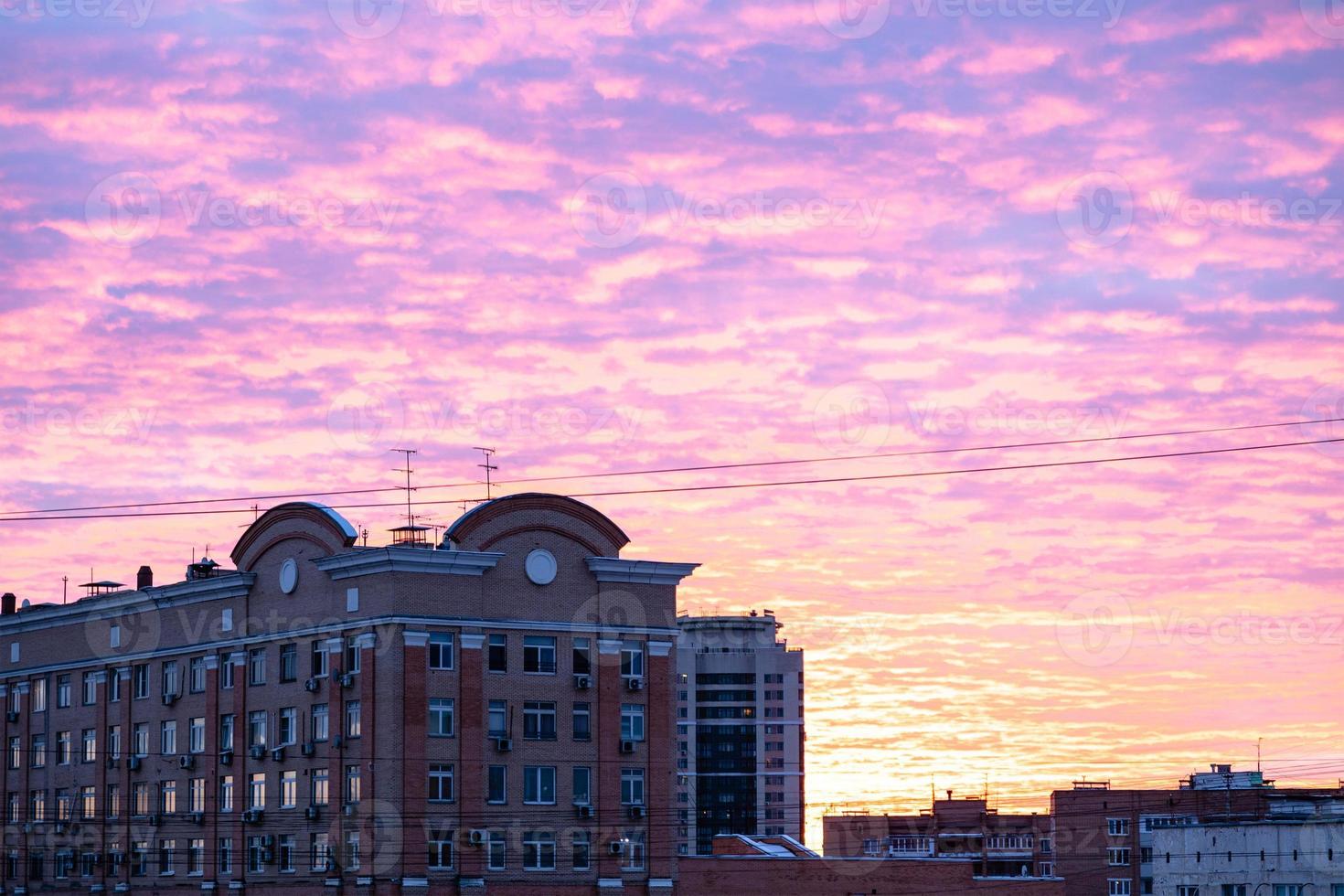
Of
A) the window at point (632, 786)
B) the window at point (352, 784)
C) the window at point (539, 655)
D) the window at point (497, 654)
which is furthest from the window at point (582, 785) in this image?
the window at point (352, 784)

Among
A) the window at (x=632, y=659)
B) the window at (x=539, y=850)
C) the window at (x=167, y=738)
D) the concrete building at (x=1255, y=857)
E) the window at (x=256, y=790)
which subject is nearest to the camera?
the window at (x=539, y=850)

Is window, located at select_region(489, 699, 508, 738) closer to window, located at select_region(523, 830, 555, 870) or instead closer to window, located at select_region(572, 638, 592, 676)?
window, located at select_region(572, 638, 592, 676)

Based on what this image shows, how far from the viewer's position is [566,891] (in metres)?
79.4

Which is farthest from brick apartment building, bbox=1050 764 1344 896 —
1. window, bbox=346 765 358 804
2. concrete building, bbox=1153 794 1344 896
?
window, bbox=346 765 358 804

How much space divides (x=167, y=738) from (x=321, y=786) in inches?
476

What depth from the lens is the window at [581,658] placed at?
81.2m

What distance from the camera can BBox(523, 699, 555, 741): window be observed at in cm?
7956

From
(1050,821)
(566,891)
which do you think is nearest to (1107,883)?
(1050,821)

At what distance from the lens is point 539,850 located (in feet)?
260

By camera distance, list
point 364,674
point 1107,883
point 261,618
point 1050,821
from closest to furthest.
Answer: point 364,674
point 261,618
point 1107,883
point 1050,821

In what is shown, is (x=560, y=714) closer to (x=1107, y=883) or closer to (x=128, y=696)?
(x=128, y=696)

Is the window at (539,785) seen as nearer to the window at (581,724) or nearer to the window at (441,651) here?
the window at (581,724)

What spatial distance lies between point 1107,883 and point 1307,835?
81370 millimetres

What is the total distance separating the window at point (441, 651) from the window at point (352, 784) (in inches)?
198
